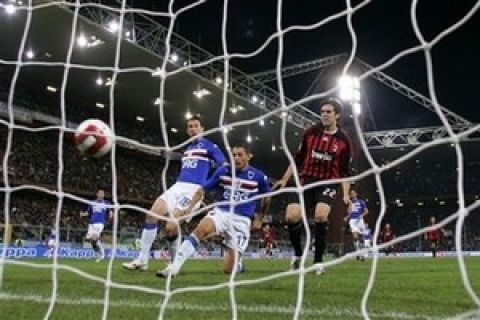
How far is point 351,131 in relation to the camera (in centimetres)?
3266

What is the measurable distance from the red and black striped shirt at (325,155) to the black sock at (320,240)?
615 mm

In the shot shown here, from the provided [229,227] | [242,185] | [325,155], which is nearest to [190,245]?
[229,227]

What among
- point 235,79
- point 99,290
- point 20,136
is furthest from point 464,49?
point 99,290

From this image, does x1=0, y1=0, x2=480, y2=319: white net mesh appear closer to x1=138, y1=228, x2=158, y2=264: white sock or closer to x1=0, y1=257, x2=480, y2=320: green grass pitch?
x1=0, y1=257, x2=480, y2=320: green grass pitch

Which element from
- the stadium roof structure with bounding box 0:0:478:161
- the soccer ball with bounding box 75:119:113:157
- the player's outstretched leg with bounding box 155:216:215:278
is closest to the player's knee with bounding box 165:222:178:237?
the player's outstretched leg with bounding box 155:216:215:278

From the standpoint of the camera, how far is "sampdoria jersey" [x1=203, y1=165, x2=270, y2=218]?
7129 mm

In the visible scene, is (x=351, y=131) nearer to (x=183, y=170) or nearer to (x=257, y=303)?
(x=183, y=170)

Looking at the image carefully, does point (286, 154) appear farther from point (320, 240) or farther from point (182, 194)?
point (182, 194)

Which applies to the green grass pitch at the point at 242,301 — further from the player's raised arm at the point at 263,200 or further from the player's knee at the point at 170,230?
the player's raised arm at the point at 263,200

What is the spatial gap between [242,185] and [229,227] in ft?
3.04

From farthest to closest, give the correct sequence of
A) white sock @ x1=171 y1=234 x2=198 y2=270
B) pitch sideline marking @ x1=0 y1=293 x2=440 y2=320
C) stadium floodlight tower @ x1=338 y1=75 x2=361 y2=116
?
white sock @ x1=171 y1=234 x2=198 y2=270
pitch sideline marking @ x1=0 y1=293 x2=440 y2=320
stadium floodlight tower @ x1=338 y1=75 x2=361 y2=116

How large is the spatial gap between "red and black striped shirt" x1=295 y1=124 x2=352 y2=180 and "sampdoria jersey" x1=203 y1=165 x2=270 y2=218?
715 millimetres

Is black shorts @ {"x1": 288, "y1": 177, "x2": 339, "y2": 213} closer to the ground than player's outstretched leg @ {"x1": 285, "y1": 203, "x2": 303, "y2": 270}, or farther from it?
farther from it

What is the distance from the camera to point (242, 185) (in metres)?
7.48
